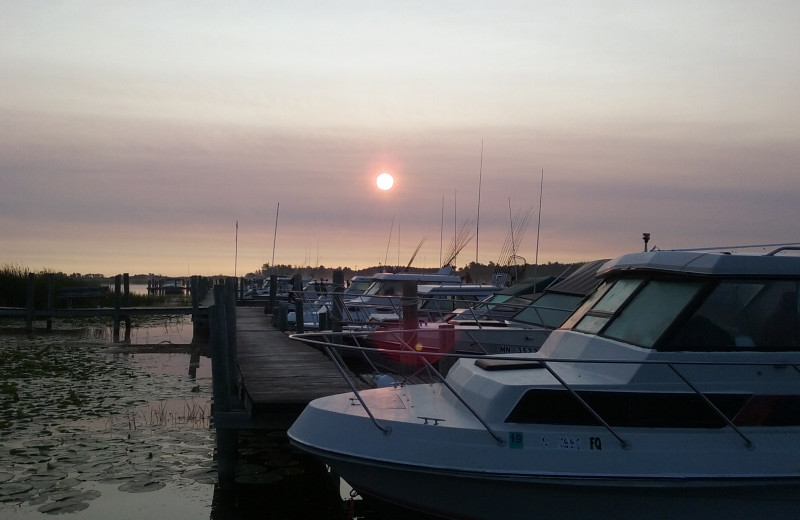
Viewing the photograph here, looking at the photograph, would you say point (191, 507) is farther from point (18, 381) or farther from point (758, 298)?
point (18, 381)

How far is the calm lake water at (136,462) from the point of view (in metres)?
8.23

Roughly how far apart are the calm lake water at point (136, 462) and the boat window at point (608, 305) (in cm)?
234

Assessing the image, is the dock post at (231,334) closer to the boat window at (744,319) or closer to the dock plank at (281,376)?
the dock plank at (281,376)

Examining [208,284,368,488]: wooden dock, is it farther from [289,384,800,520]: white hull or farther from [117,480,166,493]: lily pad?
[289,384,800,520]: white hull

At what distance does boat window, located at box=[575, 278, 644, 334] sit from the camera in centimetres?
715

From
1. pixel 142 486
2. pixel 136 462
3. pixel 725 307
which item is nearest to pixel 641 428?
pixel 725 307

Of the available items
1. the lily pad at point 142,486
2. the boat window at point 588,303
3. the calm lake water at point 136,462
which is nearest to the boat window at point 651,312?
the boat window at point 588,303

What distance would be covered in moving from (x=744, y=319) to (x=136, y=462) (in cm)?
678

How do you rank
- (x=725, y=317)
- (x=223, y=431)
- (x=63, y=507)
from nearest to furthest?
(x=725, y=317) < (x=63, y=507) < (x=223, y=431)

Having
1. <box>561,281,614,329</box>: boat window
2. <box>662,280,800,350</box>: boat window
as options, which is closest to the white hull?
<box>662,280,800,350</box>: boat window

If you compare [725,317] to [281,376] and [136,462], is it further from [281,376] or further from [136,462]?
[136,462]

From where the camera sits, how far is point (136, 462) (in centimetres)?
959

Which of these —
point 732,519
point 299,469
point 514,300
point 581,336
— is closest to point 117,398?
point 299,469

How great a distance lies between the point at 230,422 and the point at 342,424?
2.65 metres
